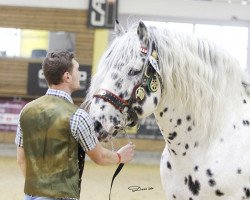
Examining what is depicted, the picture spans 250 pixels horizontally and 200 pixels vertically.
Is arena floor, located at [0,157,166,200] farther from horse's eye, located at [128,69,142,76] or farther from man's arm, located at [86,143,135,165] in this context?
horse's eye, located at [128,69,142,76]

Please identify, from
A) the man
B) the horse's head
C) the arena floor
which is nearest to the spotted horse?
the horse's head

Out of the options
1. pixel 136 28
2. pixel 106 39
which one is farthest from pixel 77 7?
pixel 136 28

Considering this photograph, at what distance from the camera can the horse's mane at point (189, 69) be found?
2.31m

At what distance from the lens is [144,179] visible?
8.48 metres

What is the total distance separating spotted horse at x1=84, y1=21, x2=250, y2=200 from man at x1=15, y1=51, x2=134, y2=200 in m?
0.10

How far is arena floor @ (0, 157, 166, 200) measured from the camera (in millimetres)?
6332

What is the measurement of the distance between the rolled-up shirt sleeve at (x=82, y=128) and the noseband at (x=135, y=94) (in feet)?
0.43

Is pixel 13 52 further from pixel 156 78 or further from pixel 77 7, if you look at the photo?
pixel 156 78

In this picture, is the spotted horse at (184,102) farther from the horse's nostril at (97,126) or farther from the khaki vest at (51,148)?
the khaki vest at (51,148)

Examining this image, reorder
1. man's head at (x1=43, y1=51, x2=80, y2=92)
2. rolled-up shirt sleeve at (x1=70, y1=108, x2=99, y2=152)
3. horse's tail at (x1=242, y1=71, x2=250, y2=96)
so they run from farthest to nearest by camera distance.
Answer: horse's tail at (x1=242, y1=71, x2=250, y2=96), man's head at (x1=43, y1=51, x2=80, y2=92), rolled-up shirt sleeve at (x1=70, y1=108, x2=99, y2=152)

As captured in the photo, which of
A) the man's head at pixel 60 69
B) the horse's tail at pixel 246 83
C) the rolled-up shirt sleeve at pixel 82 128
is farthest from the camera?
the horse's tail at pixel 246 83

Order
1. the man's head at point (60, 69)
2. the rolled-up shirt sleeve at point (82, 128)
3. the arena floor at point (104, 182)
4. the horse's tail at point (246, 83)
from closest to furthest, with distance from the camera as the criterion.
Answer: the rolled-up shirt sleeve at point (82, 128) < the man's head at point (60, 69) < the horse's tail at point (246, 83) < the arena floor at point (104, 182)

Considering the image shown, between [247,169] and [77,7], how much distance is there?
34.7 ft

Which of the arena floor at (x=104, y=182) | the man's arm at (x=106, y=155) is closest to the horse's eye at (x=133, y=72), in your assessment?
the man's arm at (x=106, y=155)
